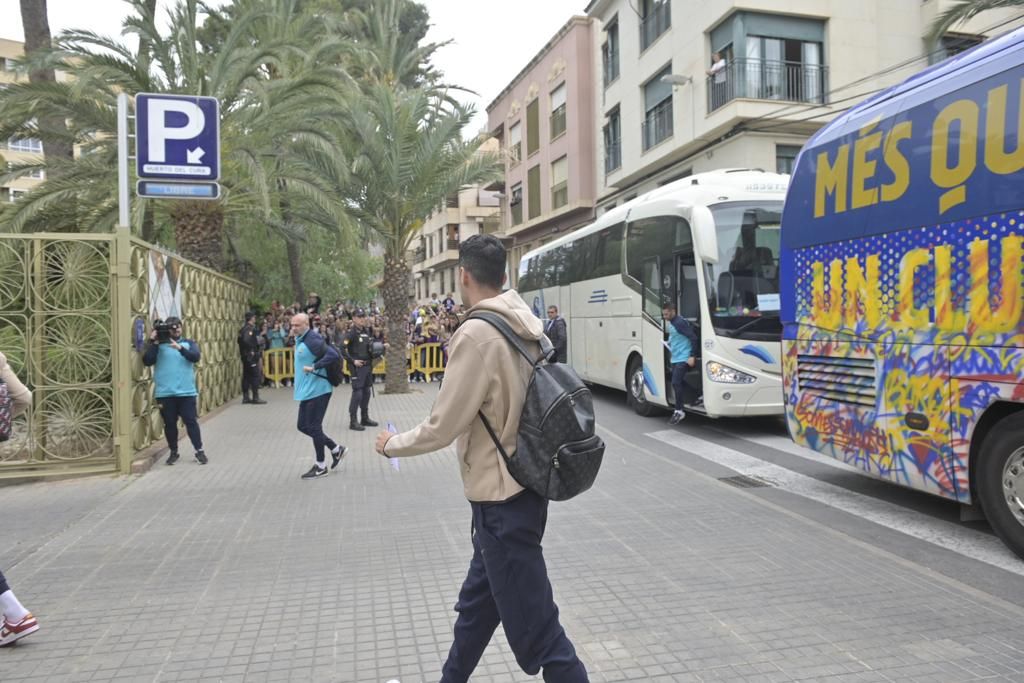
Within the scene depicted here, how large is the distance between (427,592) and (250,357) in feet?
39.1

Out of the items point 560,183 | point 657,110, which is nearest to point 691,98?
point 657,110

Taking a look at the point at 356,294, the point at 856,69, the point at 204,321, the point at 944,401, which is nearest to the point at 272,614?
the point at 944,401

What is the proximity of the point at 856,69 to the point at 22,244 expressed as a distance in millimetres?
21161

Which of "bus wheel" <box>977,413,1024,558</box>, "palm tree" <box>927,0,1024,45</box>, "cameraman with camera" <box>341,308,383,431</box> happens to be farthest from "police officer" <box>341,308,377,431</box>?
"palm tree" <box>927,0,1024,45</box>

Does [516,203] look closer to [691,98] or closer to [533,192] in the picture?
[533,192]

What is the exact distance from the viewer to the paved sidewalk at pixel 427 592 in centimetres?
364

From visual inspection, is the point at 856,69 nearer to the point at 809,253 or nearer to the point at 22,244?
the point at 809,253

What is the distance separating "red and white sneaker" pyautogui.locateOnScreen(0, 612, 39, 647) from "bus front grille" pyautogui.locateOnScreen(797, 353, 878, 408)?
5.97 m

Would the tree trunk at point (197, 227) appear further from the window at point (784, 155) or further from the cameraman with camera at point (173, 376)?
the window at point (784, 155)

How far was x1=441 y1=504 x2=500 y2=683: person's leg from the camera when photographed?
292cm

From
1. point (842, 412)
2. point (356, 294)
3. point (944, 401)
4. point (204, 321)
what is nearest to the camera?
point (944, 401)

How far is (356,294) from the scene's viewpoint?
3394cm

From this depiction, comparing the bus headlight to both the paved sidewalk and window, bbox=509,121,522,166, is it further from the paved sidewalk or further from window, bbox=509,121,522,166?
window, bbox=509,121,522,166

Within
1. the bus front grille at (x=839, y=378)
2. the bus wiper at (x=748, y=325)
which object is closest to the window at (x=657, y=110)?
the bus wiper at (x=748, y=325)
